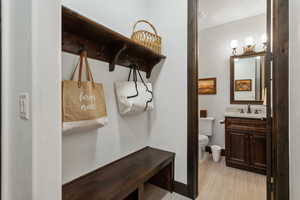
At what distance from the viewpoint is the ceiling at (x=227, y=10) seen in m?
2.46

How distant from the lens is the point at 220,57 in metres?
3.11

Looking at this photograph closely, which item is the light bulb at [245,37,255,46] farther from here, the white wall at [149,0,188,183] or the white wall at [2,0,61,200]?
the white wall at [2,0,61,200]

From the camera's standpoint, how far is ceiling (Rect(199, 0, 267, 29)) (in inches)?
97.0

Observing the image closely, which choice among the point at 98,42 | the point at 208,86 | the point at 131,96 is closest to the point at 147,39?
the point at 98,42

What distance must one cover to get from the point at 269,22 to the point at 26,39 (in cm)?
176

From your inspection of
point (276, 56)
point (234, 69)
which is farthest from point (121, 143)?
point (234, 69)

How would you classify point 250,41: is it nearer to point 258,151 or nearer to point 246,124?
point 246,124

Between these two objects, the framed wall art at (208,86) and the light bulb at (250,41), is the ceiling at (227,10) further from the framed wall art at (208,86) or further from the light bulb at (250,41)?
the framed wall art at (208,86)

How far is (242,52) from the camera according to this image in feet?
9.47

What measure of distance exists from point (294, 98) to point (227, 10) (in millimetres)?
2155

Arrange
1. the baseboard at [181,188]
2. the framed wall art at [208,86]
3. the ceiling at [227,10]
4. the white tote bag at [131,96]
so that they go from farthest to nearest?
1. the framed wall art at [208,86]
2. the ceiling at [227,10]
3. the baseboard at [181,188]
4. the white tote bag at [131,96]

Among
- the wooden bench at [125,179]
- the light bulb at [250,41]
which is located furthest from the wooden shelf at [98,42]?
the light bulb at [250,41]

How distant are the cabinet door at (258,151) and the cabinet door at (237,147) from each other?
7 cm

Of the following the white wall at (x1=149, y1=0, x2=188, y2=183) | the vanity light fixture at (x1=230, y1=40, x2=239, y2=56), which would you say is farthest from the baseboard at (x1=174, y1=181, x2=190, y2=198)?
the vanity light fixture at (x1=230, y1=40, x2=239, y2=56)
